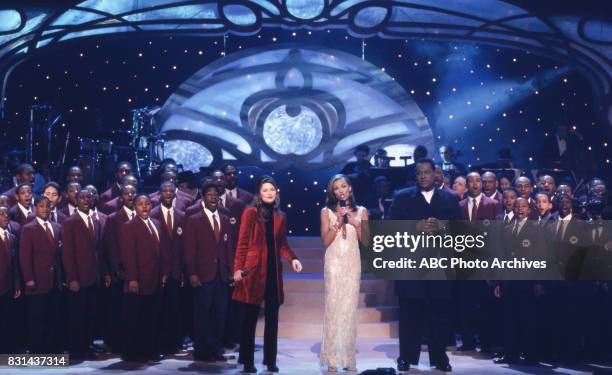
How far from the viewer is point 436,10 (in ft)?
46.1

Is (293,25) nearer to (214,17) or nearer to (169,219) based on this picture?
(214,17)

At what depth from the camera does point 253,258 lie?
6.74 metres

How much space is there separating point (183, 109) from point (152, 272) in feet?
23.8

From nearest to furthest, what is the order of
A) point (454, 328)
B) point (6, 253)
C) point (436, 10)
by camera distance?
point (6, 253) < point (454, 328) < point (436, 10)

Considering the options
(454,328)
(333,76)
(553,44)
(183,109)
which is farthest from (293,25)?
(454,328)

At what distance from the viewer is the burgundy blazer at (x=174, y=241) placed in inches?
304

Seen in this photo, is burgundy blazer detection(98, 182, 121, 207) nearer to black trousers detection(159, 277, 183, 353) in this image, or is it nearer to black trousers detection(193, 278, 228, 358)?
black trousers detection(159, 277, 183, 353)

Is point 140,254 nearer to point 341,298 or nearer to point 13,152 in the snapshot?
point 341,298

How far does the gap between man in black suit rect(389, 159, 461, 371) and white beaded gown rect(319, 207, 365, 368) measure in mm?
416

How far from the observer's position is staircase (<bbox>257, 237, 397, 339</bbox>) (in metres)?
9.02

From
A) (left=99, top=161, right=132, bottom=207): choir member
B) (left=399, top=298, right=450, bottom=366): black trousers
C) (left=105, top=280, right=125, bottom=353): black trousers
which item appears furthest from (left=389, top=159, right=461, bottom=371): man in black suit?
(left=99, top=161, right=132, bottom=207): choir member

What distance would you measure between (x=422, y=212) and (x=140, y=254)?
2.49 metres

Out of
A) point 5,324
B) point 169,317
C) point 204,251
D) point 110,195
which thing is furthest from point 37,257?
point 110,195

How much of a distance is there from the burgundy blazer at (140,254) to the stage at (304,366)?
2.27 ft
